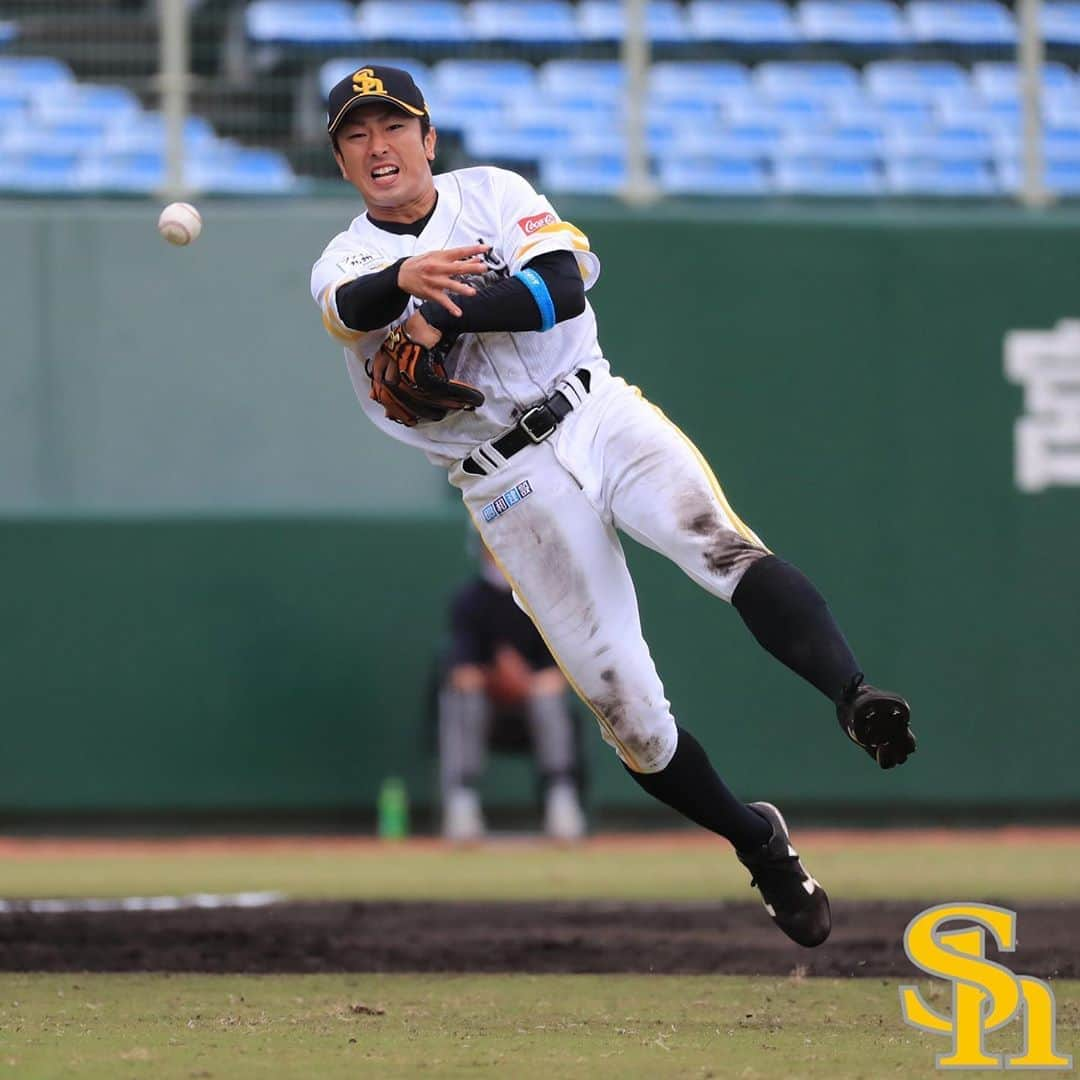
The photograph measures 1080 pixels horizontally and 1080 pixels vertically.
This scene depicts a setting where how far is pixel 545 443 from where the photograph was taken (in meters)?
4.97

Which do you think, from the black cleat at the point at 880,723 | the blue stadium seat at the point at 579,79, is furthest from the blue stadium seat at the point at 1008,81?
the black cleat at the point at 880,723

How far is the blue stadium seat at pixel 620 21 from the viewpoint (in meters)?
10.7

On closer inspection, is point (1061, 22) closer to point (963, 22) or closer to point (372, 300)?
point (963, 22)

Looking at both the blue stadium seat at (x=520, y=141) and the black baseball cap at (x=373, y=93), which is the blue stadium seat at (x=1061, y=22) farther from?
the black baseball cap at (x=373, y=93)

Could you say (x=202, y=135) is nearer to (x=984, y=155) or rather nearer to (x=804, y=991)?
(x=984, y=155)

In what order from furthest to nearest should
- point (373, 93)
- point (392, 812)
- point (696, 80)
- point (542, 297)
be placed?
point (696, 80)
point (392, 812)
point (373, 93)
point (542, 297)

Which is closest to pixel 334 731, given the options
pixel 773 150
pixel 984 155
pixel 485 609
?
pixel 485 609

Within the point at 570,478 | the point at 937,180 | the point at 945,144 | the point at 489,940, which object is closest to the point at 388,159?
the point at 570,478

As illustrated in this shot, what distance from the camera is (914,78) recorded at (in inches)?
437

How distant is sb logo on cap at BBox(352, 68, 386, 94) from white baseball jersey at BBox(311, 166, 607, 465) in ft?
1.23

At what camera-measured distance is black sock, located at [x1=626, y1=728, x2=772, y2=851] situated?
5070 millimetres

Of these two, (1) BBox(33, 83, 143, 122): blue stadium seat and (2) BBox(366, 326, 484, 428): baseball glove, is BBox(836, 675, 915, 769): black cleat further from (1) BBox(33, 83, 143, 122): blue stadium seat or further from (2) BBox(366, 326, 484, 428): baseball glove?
(1) BBox(33, 83, 143, 122): blue stadium seat

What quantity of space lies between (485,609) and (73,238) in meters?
2.85

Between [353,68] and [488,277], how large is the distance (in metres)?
5.58
